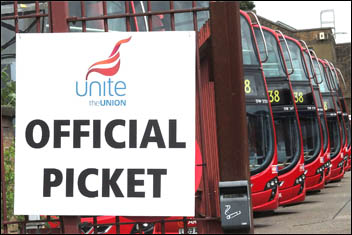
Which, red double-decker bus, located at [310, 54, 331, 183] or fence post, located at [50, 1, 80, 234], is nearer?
fence post, located at [50, 1, 80, 234]

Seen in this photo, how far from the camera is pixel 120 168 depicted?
3400mm

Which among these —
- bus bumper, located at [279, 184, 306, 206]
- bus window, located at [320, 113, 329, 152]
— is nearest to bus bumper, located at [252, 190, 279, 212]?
bus bumper, located at [279, 184, 306, 206]

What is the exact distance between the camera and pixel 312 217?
1605 cm

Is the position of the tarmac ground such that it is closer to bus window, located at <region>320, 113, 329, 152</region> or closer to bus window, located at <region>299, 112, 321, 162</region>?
bus window, located at <region>299, 112, 321, 162</region>

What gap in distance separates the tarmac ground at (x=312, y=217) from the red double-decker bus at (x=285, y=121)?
46 cm

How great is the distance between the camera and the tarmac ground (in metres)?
13.8

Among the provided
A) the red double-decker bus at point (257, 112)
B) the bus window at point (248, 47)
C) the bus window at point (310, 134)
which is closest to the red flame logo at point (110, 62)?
the red double-decker bus at point (257, 112)

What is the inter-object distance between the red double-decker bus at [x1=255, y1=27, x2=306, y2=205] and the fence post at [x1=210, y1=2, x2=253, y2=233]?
45.6ft

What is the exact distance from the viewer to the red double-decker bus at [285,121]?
1741cm

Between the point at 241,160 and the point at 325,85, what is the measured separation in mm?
21802

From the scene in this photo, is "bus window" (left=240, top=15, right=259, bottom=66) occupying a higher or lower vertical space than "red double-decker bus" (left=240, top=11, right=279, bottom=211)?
higher

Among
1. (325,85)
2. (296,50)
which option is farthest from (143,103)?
(325,85)

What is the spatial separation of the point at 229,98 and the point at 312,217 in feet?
42.5

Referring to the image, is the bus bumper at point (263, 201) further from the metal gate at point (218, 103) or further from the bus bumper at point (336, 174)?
the metal gate at point (218, 103)
